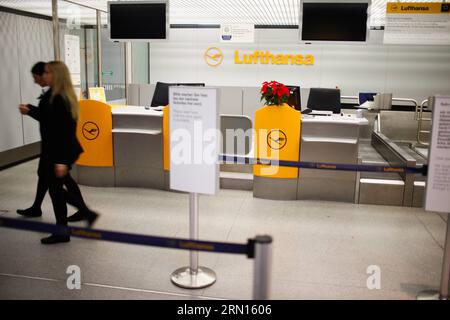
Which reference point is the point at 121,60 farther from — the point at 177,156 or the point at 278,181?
the point at 177,156

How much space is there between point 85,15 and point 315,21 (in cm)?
426

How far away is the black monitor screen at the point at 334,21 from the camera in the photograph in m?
6.28

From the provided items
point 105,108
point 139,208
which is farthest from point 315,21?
point 139,208

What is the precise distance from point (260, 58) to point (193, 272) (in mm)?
8114

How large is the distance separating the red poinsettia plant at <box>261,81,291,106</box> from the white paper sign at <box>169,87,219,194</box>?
230cm

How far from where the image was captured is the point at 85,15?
814cm

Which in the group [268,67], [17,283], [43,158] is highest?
[268,67]

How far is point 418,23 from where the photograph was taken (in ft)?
21.9

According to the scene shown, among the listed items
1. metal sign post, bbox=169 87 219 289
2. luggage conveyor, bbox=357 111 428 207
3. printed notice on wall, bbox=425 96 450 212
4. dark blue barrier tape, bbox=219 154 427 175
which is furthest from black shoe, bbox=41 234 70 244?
luggage conveyor, bbox=357 111 428 207

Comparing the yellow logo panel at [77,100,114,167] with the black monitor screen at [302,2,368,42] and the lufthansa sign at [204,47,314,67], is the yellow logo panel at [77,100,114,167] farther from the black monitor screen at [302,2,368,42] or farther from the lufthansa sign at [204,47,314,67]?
the lufthansa sign at [204,47,314,67]

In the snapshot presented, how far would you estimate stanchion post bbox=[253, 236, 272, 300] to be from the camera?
6.98 feet

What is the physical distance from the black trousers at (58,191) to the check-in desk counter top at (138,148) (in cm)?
179

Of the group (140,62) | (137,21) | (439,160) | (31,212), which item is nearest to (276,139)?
(439,160)

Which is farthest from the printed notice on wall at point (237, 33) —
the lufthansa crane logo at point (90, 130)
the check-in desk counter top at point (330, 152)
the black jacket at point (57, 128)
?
the black jacket at point (57, 128)
